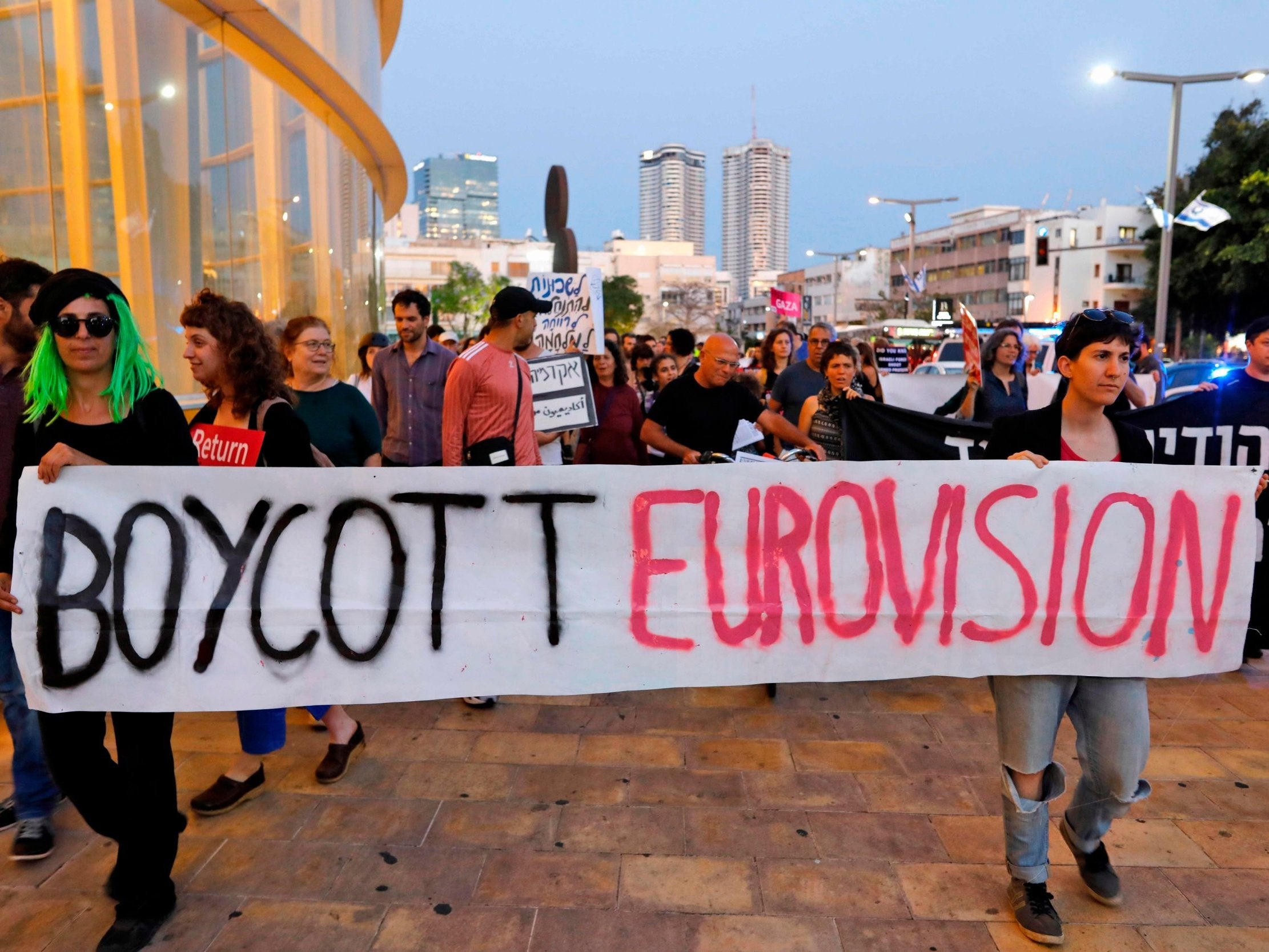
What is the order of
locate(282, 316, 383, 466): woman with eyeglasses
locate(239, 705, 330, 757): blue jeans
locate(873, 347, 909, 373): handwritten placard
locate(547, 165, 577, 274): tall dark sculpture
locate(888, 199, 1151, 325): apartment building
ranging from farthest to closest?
locate(888, 199, 1151, 325): apartment building, locate(873, 347, 909, 373): handwritten placard, locate(547, 165, 577, 274): tall dark sculpture, locate(282, 316, 383, 466): woman with eyeglasses, locate(239, 705, 330, 757): blue jeans

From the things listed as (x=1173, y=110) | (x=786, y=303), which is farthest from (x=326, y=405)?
(x=1173, y=110)

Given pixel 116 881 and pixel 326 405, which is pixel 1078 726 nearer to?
pixel 116 881

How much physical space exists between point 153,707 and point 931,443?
12.7ft

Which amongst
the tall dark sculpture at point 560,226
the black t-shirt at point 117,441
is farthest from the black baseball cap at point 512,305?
the tall dark sculpture at point 560,226

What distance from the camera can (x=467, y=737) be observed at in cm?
441

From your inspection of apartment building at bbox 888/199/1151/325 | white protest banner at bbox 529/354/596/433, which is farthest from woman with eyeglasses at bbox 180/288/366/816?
apartment building at bbox 888/199/1151/325

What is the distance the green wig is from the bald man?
2.96 m

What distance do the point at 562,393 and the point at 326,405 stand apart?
7.44 ft

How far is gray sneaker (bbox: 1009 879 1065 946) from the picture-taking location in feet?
9.22

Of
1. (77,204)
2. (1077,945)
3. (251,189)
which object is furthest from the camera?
(251,189)

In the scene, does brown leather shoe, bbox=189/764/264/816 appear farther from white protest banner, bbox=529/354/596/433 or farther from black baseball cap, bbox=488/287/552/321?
white protest banner, bbox=529/354/596/433

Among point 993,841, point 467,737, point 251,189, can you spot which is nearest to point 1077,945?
point 993,841

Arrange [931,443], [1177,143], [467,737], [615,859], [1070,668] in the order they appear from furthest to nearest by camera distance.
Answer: [1177,143], [931,443], [467,737], [615,859], [1070,668]

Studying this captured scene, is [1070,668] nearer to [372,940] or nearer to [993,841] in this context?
[993,841]
